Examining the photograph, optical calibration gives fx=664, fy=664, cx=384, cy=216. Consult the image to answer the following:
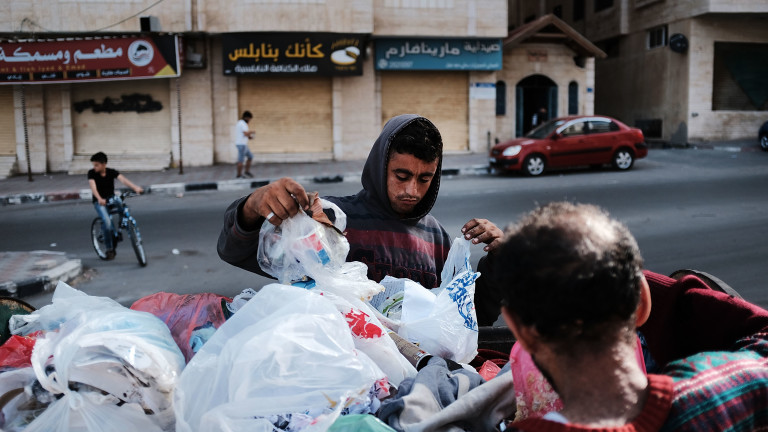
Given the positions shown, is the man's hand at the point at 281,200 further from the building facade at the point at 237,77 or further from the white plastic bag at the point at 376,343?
the building facade at the point at 237,77

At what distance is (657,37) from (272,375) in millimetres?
27827

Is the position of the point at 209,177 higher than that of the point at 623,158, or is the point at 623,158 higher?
the point at 623,158

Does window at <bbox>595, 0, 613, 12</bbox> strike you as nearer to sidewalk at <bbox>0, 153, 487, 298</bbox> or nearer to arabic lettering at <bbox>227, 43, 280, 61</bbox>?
sidewalk at <bbox>0, 153, 487, 298</bbox>

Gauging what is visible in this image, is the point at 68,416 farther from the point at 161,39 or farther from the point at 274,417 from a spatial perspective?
the point at 161,39

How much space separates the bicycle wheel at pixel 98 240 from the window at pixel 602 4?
2535 cm

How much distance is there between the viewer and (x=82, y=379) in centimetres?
148

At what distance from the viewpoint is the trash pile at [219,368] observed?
56.9 inches

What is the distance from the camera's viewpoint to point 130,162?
20.3m

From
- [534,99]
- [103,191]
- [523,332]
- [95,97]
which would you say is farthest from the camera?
[534,99]

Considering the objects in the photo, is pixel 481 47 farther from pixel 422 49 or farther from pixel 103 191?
pixel 103 191

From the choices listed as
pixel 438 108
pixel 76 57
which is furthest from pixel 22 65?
pixel 438 108

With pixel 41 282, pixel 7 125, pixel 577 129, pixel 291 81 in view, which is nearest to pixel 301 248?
pixel 41 282

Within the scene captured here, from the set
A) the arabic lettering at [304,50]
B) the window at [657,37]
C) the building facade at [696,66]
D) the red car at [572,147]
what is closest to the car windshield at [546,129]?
the red car at [572,147]

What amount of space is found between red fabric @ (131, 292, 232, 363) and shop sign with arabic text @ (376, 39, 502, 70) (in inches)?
784
